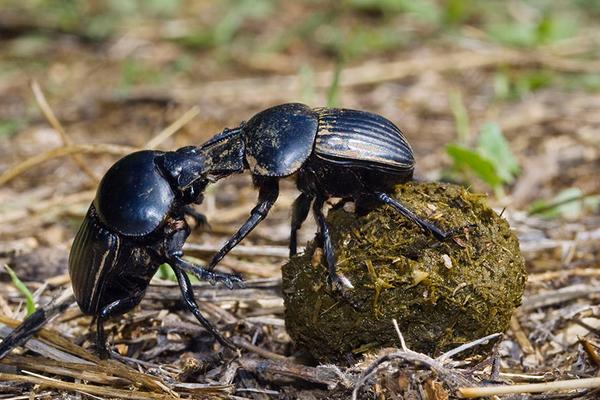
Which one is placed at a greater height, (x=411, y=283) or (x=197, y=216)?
(x=411, y=283)

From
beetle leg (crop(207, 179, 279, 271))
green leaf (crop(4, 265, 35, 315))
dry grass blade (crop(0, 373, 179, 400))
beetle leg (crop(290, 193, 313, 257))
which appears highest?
beetle leg (crop(207, 179, 279, 271))

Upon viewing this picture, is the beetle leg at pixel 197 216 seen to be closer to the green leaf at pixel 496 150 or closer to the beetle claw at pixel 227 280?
the beetle claw at pixel 227 280

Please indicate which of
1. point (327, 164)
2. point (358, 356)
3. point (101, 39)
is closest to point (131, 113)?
point (101, 39)

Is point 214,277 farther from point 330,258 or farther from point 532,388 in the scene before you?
point 532,388

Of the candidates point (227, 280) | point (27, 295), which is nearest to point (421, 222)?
point (227, 280)

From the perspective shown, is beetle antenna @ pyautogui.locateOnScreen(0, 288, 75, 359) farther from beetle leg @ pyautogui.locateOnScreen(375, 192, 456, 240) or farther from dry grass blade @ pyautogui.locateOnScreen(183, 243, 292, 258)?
beetle leg @ pyautogui.locateOnScreen(375, 192, 456, 240)

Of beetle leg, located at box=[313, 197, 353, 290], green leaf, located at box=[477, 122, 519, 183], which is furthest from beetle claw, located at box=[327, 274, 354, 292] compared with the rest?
green leaf, located at box=[477, 122, 519, 183]

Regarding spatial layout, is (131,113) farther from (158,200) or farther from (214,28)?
(158,200)
